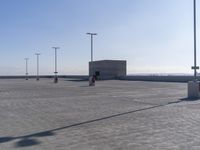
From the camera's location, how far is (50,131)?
10961mm

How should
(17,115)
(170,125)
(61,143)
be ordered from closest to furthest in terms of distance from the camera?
(61,143) → (170,125) → (17,115)

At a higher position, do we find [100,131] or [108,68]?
[108,68]

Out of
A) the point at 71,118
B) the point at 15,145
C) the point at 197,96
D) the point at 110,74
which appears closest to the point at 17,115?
the point at 71,118

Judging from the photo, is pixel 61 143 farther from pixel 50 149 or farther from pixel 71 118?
pixel 71 118

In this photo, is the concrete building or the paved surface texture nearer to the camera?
the paved surface texture

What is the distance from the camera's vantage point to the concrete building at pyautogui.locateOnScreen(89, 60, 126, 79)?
86250mm

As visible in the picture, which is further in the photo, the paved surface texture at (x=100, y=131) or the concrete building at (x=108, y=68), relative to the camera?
the concrete building at (x=108, y=68)

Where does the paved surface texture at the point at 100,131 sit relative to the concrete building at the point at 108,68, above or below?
below

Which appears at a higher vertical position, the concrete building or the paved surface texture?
the concrete building

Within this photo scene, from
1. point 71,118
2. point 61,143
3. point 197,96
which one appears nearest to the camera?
point 61,143

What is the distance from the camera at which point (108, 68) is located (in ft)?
285

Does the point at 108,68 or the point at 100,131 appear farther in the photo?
the point at 108,68

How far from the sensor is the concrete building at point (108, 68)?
8625cm

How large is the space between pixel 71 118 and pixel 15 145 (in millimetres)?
5162
